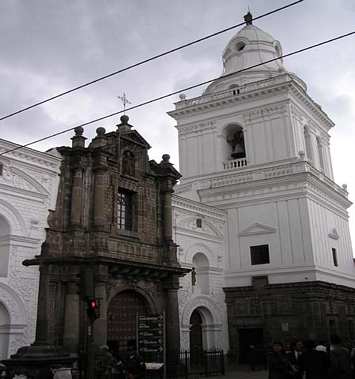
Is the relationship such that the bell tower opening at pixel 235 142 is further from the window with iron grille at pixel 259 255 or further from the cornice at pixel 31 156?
the cornice at pixel 31 156

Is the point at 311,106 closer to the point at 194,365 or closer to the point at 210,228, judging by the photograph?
the point at 210,228

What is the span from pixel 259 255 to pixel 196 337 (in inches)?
229

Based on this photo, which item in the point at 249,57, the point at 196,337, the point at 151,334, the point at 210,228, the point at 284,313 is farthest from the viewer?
the point at 249,57

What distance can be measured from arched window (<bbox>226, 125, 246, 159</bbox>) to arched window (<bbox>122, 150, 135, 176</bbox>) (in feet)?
36.3

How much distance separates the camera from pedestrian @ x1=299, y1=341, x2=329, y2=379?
9086 millimetres

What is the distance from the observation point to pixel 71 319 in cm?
1809

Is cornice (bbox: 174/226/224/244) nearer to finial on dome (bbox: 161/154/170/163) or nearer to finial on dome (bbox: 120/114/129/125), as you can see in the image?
finial on dome (bbox: 161/154/170/163)

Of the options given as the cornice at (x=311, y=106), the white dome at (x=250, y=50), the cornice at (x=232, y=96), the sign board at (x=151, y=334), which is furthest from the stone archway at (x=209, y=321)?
the white dome at (x=250, y=50)

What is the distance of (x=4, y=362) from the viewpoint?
45.1 feet

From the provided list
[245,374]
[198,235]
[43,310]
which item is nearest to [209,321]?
[198,235]

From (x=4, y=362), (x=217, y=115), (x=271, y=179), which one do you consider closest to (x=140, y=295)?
(x=4, y=362)

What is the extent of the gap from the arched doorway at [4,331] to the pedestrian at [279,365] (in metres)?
10.7

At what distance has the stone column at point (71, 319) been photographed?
697 inches

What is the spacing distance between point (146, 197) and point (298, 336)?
10692mm
